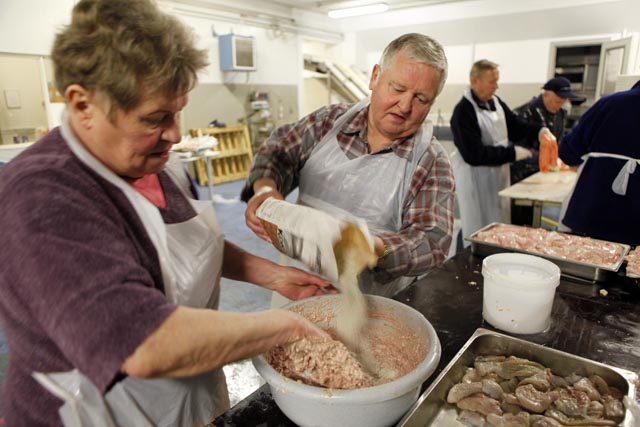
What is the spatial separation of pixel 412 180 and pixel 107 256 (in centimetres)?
122

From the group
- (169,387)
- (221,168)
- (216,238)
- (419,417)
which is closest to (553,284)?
(419,417)

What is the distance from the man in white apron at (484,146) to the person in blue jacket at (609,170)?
1.01 metres

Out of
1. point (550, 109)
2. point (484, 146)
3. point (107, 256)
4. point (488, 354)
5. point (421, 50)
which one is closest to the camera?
point (107, 256)

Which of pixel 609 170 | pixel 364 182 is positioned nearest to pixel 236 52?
pixel 609 170

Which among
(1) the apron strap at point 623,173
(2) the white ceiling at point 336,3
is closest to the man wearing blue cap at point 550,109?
(1) the apron strap at point 623,173

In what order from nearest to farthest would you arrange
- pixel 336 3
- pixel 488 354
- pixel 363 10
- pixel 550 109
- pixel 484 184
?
pixel 488 354
pixel 484 184
pixel 550 109
pixel 363 10
pixel 336 3

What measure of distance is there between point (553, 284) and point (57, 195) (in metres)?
1.39

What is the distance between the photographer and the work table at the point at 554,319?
42.9 inches

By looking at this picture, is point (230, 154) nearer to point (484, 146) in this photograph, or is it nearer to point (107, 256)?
point (484, 146)

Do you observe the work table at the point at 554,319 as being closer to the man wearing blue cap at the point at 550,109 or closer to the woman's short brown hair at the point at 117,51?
the woman's short brown hair at the point at 117,51

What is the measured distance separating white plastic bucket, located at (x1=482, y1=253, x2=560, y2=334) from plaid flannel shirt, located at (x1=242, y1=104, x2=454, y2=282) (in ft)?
0.75

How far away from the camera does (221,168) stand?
313 inches

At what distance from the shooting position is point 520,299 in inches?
54.4

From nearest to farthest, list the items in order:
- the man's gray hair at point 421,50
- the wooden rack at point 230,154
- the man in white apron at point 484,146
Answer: the man's gray hair at point 421,50 → the man in white apron at point 484,146 → the wooden rack at point 230,154
